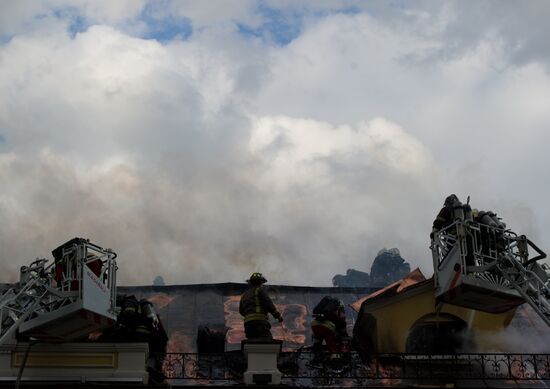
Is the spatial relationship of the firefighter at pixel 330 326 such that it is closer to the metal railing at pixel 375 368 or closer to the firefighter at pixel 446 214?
the metal railing at pixel 375 368

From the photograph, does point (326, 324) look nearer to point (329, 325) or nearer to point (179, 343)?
point (329, 325)


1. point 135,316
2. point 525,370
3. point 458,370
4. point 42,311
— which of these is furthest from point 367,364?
point 42,311

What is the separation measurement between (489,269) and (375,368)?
164 inches

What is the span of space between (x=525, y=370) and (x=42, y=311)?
38.3 ft

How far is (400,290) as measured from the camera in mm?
27906

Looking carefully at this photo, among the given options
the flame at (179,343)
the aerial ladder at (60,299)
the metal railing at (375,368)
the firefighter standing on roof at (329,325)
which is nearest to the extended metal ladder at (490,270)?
the metal railing at (375,368)

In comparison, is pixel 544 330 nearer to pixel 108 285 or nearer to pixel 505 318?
pixel 505 318

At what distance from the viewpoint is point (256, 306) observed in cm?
2652

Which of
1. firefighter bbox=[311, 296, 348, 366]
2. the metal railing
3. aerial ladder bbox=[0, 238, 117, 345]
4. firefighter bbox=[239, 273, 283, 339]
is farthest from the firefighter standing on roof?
aerial ladder bbox=[0, 238, 117, 345]

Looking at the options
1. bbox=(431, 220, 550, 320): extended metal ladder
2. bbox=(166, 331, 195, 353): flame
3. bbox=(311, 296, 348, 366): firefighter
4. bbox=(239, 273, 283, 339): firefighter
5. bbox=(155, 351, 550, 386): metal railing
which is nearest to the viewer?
bbox=(431, 220, 550, 320): extended metal ladder

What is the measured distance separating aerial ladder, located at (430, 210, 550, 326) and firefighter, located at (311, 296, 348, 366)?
9.71 ft

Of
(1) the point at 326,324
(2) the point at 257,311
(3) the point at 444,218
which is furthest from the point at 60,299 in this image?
(3) the point at 444,218

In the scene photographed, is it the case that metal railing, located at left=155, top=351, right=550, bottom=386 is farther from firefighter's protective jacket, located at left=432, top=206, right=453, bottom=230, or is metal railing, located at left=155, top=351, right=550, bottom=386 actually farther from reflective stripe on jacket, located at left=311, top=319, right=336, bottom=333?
firefighter's protective jacket, located at left=432, top=206, right=453, bottom=230

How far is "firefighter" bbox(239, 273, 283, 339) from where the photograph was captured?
26219mm
